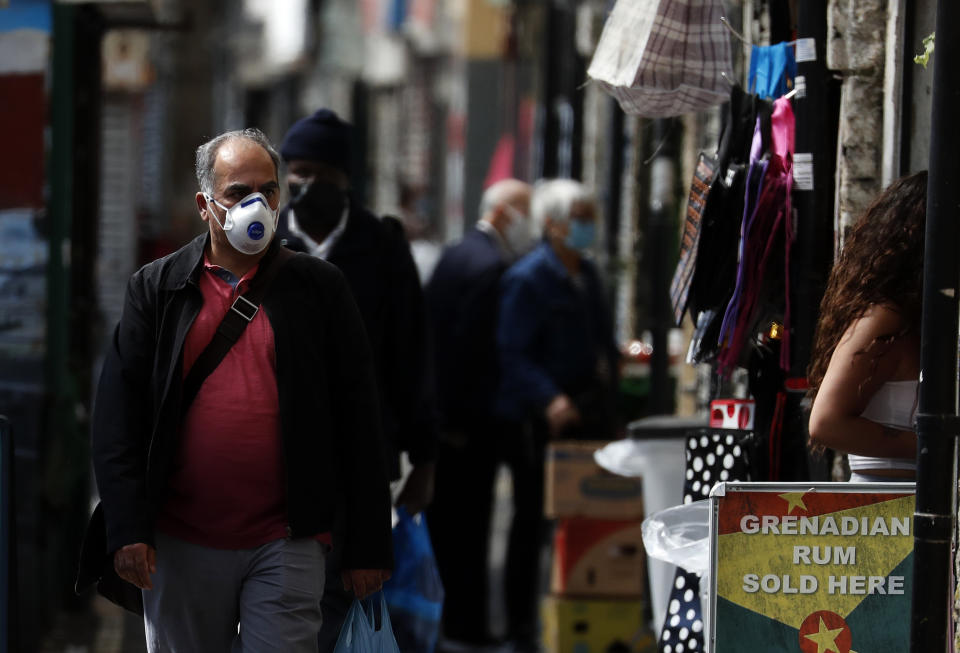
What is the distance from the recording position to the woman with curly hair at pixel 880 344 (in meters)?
4.26

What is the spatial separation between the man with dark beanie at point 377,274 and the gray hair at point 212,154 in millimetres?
1055

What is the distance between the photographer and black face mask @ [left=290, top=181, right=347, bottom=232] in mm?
5641

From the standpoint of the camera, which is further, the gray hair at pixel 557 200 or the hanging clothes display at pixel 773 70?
the gray hair at pixel 557 200

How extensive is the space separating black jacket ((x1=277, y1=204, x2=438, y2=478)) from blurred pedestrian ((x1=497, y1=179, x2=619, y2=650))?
236 centimetres

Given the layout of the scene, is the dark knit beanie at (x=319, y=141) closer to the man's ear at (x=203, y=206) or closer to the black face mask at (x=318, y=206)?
the black face mask at (x=318, y=206)

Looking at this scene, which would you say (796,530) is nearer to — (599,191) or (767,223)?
(767,223)

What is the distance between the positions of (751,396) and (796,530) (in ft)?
4.83

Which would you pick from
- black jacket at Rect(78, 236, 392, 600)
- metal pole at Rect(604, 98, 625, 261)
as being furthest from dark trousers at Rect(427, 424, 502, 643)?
black jacket at Rect(78, 236, 392, 600)

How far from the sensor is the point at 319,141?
18.8 ft

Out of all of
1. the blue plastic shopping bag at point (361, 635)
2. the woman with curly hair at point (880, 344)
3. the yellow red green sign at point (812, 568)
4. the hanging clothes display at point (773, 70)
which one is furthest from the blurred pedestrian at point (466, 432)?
the yellow red green sign at point (812, 568)

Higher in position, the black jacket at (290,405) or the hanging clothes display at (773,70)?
the hanging clothes display at (773,70)

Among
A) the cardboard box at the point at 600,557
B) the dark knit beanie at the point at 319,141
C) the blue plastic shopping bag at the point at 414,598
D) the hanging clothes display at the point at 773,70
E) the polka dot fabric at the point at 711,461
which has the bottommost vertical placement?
the cardboard box at the point at 600,557

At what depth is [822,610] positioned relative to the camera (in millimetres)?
4098

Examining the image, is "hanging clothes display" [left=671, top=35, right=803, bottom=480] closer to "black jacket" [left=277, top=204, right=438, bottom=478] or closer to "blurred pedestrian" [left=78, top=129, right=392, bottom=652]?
"black jacket" [left=277, top=204, right=438, bottom=478]
